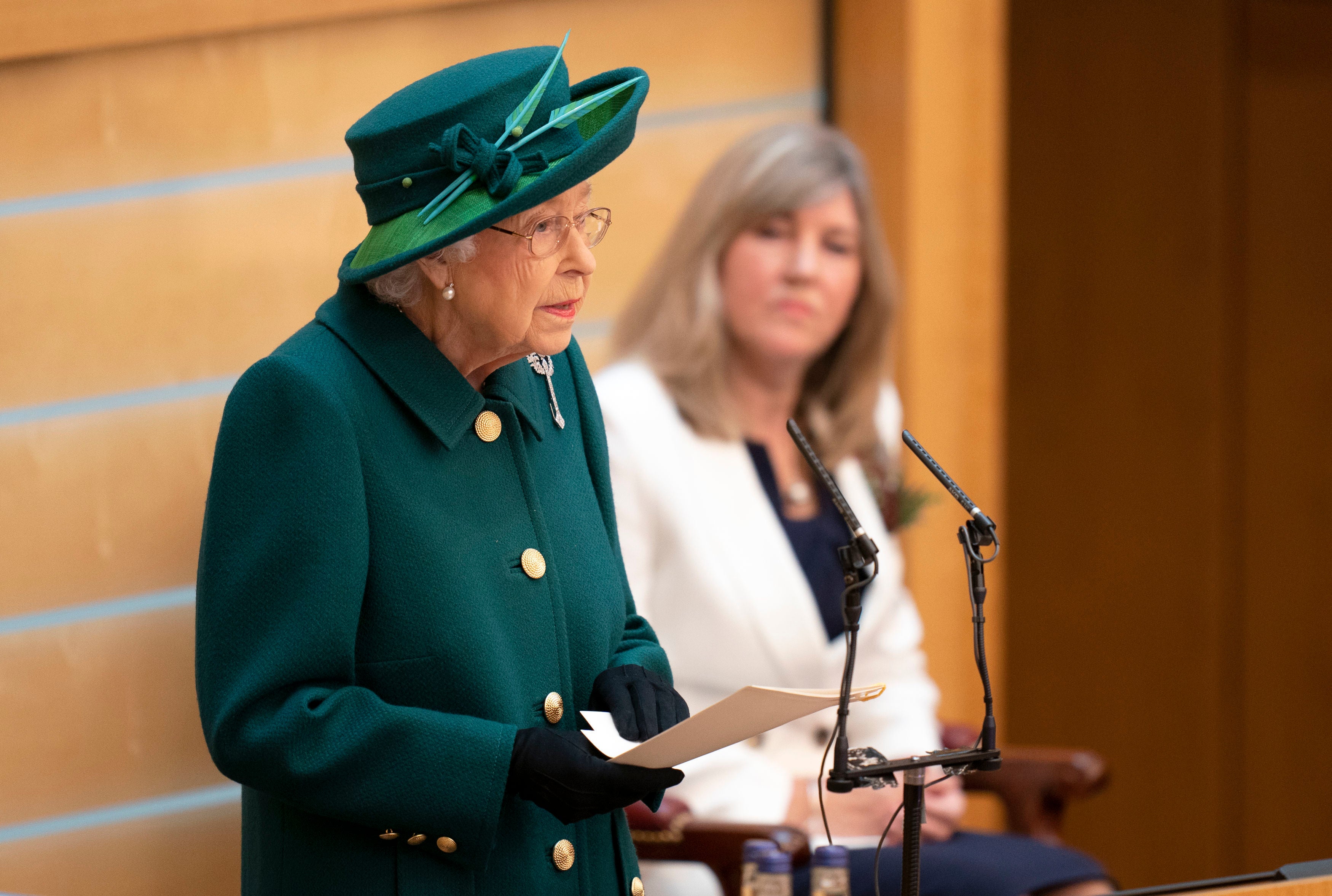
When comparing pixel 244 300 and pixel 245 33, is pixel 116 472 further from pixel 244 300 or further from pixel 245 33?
pixel 245 33

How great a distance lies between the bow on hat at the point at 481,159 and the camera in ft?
4.40

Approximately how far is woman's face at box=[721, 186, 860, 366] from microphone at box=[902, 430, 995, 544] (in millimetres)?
1299

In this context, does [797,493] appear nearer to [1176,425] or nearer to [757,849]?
[757,849]

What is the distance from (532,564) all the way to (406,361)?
235mm

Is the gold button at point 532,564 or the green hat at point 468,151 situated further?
the gold button at point 532,564

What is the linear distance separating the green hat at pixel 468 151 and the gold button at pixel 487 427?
0.18 m

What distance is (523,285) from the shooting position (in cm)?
140

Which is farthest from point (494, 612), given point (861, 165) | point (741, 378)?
point (861, 165)

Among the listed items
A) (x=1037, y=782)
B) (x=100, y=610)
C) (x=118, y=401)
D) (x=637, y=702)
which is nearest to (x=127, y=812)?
(x=100, y=610)

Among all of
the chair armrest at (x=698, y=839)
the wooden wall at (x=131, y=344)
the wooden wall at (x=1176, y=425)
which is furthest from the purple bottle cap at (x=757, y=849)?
the wooden wall at (x=1176, y=425)

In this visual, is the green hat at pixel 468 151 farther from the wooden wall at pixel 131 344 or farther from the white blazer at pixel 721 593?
the white blazer at pixel 721 593

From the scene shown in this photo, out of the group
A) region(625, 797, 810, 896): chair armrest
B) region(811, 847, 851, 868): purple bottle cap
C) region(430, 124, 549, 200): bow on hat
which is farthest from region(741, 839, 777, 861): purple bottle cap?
region(430, 124, 549, 200): bow on hat

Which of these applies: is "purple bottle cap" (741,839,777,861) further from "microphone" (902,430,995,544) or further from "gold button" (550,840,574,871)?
"microphone" (902,430,995,544)

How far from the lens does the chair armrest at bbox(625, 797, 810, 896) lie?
7.44 ft
